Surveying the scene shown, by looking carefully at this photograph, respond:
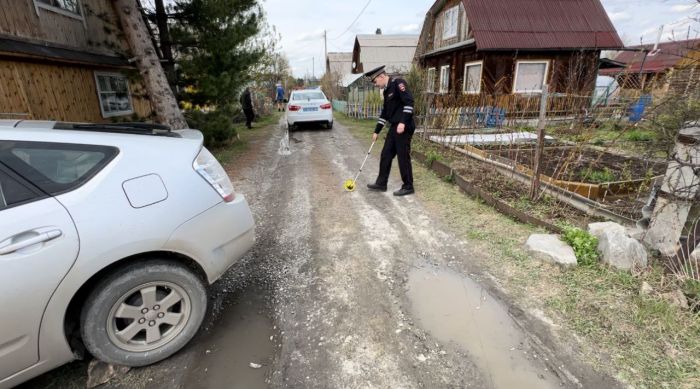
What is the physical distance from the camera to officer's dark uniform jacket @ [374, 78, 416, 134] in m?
4.88

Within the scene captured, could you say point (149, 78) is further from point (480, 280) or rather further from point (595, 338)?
point (595, 338)

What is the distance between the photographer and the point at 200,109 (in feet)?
30.8

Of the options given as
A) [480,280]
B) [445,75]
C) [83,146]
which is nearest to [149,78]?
[83,146]

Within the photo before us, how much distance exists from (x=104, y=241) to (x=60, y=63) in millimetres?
8562

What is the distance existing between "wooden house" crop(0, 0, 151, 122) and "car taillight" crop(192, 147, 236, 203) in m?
5.02

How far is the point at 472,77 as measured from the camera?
47.4 ft

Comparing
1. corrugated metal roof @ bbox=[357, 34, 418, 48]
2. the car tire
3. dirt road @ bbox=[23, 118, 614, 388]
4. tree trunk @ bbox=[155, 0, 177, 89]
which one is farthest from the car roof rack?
corrugated metal roof @ bbox=[357, 34, 418, 48]

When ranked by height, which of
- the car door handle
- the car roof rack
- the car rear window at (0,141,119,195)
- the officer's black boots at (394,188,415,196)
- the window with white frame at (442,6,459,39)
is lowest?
the officer's black boots at (394,188,415,196)

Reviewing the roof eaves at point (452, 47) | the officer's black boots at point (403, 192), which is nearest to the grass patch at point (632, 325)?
the officer's black boots at point (403, 192)

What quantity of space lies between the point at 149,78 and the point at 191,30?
2.05 m

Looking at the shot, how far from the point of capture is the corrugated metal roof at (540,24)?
42.3 feet

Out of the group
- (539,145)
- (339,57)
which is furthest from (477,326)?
(339,57)

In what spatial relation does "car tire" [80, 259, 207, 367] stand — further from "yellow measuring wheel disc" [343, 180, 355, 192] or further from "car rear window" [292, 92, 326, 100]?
"car rear window" [292, 92, 326, 100]

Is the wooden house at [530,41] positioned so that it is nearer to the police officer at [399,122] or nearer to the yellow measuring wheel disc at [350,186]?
the police officer at [399,122]
